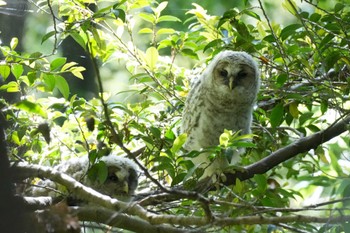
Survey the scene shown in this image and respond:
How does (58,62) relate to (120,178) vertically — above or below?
above

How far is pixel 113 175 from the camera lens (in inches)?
133

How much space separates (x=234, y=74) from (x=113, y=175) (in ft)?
2.98

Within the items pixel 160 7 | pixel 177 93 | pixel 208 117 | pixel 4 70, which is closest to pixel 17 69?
pixel 4 70

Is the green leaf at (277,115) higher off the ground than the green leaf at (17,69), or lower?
lower

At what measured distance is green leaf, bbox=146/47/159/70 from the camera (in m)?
3.10

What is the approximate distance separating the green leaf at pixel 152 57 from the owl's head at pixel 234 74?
1.66ft

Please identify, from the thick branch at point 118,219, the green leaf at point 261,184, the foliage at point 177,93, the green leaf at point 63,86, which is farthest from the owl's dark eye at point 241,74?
the thick branch at point 118,219

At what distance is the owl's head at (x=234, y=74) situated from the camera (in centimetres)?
349

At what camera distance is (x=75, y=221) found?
4.00 feet

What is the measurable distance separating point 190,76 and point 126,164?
71 cm

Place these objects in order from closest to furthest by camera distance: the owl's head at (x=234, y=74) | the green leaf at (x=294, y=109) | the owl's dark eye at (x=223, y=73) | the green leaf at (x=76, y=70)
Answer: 1. the green leaf at (x=76, y=70)
2. the green leaf at (x=294, y=109)
3. the owl's head at (x=234, y=74)
4. the owl's dark eye at (x=223, y=73)

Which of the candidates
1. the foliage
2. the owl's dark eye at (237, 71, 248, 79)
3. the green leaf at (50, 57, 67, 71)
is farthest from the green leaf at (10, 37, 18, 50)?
the owl's dark eye at (237, 71, 248, 79)

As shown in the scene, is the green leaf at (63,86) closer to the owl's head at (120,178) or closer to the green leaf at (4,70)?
the green leaf at (4,70)

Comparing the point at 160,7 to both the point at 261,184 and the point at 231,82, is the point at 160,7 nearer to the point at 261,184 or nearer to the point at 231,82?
the point at 231,82
